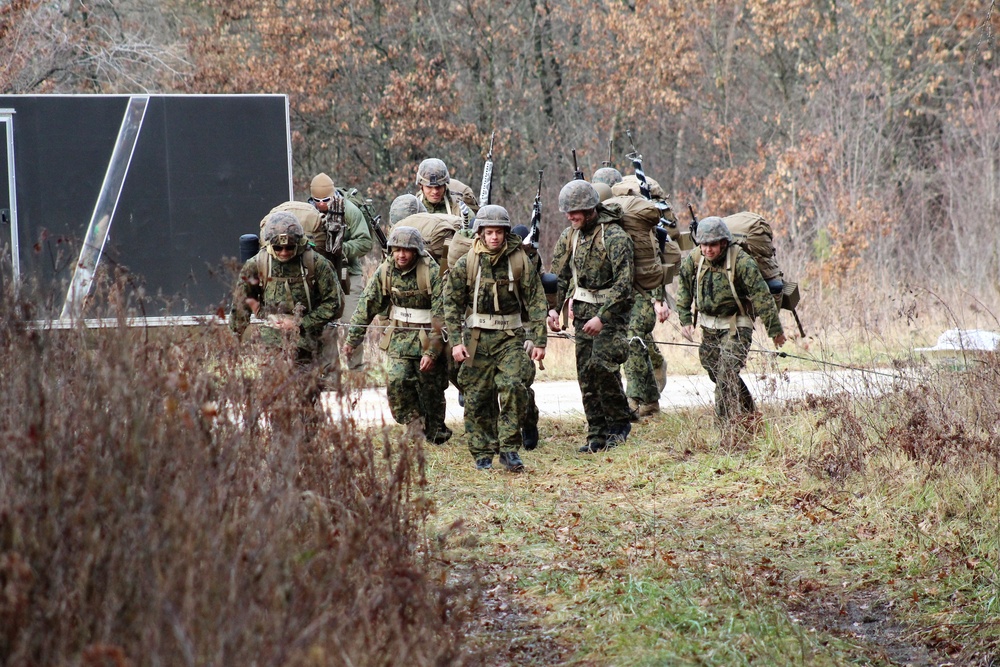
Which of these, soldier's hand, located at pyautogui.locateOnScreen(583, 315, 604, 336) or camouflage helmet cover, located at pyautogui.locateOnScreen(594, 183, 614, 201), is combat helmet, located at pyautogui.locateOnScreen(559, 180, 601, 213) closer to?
soldier's hand, located at pyautogui.locateOnScreen(583, 315, 604, 336)

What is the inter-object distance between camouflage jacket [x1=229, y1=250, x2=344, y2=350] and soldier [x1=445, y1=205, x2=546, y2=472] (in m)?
0.92

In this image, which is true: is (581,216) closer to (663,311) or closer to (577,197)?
(577,197)

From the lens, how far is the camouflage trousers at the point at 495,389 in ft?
27.1

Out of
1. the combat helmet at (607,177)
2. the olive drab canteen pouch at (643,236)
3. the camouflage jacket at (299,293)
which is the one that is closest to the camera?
the camouflage jacket at (299,293)

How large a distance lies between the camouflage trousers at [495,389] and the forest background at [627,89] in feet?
30.2

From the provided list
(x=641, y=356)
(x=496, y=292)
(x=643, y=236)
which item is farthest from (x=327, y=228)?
(x=641, y=356)

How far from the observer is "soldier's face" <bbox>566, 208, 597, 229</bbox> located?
895cm

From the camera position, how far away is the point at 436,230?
9.43 meters

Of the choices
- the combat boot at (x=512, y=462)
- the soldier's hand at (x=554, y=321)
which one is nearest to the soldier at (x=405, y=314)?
the combat boot at (x=512, y=462)

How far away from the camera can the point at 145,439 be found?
12.2 ft

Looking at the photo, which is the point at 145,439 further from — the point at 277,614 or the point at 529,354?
the point at 529,354

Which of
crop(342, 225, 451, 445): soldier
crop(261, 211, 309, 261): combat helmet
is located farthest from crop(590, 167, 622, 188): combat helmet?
crop(261, 211, 309, 261): combat helmet

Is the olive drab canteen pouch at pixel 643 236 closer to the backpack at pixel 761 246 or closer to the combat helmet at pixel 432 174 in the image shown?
the backpack at pixel 761 246

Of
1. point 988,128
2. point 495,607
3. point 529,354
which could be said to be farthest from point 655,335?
point 495,607
